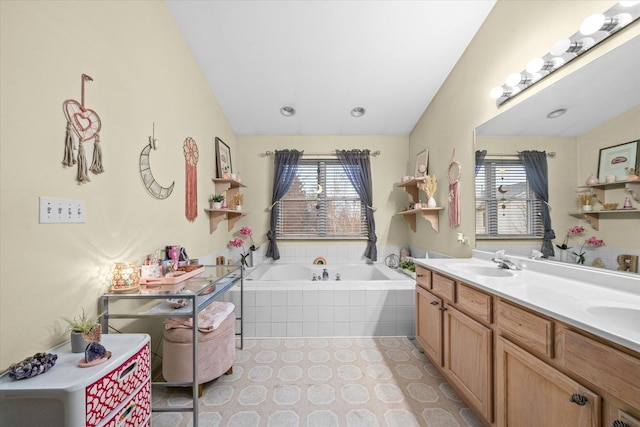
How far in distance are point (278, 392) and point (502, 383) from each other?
1347mm

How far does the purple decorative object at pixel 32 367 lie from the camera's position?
879mm

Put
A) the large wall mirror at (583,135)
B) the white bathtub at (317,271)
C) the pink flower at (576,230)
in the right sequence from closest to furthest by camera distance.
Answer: the large wall mirror at (583,135) < the pink flower at (576,230) < the white bathtub at (317,271)

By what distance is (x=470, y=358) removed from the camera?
4.83ft

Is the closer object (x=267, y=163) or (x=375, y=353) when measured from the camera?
(x=375, y=353)

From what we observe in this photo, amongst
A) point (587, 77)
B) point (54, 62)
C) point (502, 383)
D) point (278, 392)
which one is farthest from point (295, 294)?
point (587, 77)

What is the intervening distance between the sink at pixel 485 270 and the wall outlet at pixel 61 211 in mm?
2231

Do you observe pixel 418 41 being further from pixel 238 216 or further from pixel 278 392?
pixel 278 392

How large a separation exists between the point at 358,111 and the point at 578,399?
3078 mm

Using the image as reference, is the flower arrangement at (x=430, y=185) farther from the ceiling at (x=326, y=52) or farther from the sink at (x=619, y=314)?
the sink at (x=619, y=314)

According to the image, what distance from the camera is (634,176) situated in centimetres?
115

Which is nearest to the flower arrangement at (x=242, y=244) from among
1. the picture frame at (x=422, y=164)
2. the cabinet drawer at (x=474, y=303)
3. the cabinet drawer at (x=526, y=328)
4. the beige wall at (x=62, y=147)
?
the beige wall at (x=62, y=147)

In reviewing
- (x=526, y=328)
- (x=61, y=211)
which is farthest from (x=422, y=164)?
(x=61, y=211)

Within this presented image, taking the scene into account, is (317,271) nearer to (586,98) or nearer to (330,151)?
(330,151)

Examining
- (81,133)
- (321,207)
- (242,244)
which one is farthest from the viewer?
(321,207)
